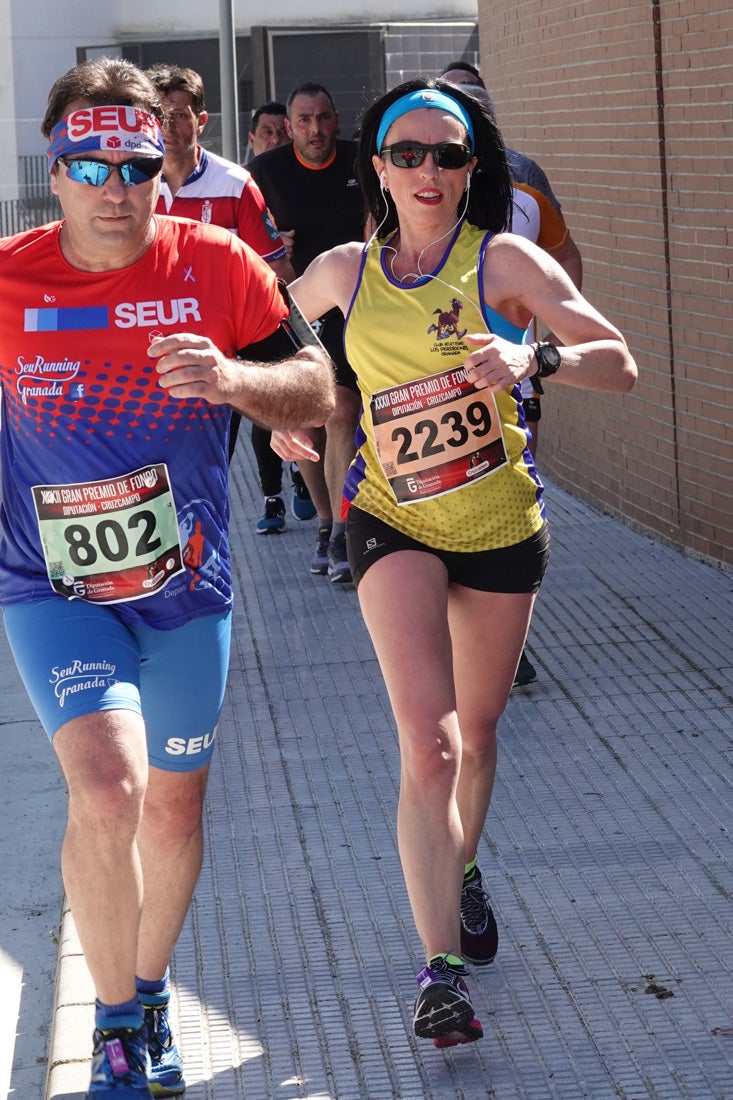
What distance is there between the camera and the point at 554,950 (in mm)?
4211

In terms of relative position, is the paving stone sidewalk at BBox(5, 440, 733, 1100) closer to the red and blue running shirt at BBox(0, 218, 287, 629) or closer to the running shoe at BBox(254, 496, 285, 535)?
the red and blue running shirt at BBox(0, 218, 287, 629)

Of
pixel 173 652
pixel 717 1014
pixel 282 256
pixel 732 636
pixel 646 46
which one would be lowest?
pixel 717 1014

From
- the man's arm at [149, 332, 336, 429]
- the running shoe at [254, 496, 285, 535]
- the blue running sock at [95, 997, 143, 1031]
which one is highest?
the man's arm at [149, 332, 336, 429]

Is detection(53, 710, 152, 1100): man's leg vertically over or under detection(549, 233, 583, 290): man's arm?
under

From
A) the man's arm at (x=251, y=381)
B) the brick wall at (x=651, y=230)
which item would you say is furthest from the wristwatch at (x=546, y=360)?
the brick wall at (x=651, y=230)

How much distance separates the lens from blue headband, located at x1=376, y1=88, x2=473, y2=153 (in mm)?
4125

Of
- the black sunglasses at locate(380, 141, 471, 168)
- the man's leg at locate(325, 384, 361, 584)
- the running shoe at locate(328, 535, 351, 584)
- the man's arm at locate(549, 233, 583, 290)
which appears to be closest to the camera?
the black sunglasses at locate(380, 141, 471, 168)

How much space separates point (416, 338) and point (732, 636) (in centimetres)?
330

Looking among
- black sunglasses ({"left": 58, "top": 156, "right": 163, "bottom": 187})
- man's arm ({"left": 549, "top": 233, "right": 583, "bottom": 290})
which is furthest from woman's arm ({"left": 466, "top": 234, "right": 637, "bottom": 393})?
man's arm ({"left": 549, "top": 233, "right": 583, "bottom": 290})

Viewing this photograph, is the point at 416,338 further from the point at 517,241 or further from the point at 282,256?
the point at 282,256

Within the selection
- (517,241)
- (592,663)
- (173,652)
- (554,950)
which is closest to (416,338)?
(517,241)

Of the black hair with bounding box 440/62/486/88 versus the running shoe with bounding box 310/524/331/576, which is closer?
the black hair with bounding box 440/62/486/88

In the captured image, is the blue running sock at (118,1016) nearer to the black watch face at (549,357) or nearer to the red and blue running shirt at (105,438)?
the red and blue running shirt at (105,438)

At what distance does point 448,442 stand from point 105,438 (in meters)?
0.90
